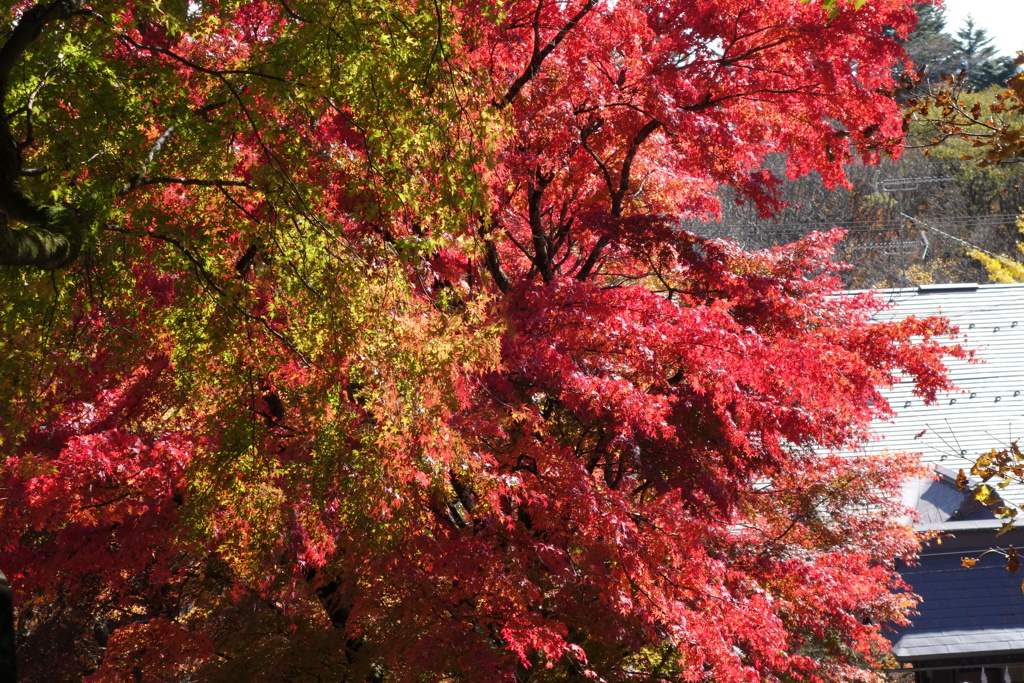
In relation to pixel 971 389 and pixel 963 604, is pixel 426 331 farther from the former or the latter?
pixel 971 389

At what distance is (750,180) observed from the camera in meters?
9.48

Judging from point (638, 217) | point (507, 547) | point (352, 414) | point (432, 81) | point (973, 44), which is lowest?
point (507, 547)

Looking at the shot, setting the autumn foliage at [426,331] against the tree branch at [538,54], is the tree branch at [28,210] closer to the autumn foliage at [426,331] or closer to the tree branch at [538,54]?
the autumn foliage at [426,331]

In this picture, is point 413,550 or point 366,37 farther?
point 413,550

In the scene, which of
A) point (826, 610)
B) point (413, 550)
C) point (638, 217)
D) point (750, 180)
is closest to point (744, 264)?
point (750, 180)

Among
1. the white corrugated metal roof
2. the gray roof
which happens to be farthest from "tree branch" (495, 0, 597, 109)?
the white corrugated metal roof

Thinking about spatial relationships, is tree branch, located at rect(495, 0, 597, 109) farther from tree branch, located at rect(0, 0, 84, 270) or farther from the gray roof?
the gray roof

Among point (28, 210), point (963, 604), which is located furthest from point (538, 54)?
point (963, 604)

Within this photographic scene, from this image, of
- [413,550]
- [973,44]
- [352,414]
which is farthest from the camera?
[973,44]

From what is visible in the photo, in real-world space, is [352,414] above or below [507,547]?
above

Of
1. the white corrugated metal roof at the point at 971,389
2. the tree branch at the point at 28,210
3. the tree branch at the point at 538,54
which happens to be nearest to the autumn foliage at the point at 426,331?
the tree branch at the point at 28,210

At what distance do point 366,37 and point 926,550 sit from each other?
41.3 ft

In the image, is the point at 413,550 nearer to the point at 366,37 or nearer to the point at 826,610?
the point at 366,37

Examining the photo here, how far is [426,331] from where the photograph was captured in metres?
5.74
